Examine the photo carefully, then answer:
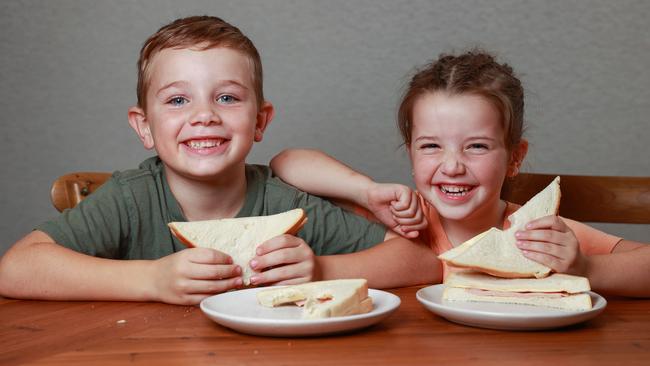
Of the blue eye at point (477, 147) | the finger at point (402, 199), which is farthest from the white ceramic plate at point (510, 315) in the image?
the blue eye at point (477, 147)

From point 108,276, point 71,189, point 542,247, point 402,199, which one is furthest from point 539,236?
point 71,189

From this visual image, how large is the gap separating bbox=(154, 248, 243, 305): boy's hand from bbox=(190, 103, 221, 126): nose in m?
0.35

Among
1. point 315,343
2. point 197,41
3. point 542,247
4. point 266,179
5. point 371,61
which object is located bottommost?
point 315,343

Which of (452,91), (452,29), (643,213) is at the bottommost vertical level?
(643,213)

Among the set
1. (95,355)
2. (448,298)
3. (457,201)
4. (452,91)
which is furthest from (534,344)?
(452,91)

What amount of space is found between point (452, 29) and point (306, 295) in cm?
186

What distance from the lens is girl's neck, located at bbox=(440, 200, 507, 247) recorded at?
1601 millimetres

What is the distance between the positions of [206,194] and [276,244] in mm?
414

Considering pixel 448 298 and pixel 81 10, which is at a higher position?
pixel 81 10

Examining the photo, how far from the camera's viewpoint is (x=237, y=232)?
4.02 ft

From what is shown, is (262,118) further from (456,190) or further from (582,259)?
(582,259)

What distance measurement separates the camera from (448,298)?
3.36 feet

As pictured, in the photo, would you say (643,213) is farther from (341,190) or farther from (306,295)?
(306,295)

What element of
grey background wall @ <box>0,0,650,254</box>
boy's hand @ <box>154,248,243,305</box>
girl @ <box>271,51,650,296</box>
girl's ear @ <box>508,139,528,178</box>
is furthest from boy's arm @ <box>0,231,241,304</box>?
grey background wall @ <box>0,0,650,254</box>
